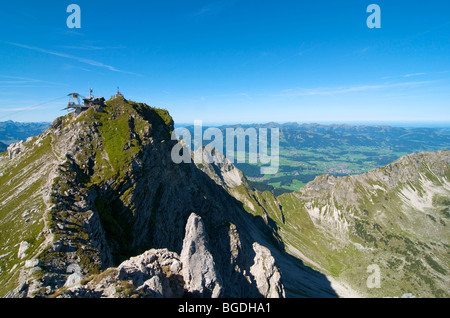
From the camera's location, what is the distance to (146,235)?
5275cm

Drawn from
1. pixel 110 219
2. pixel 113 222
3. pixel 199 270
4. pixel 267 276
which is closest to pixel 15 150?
pixel 110 219

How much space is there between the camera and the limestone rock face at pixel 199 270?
2884 cm

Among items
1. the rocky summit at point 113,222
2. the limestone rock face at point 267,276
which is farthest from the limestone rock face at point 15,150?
the limestone rock face at point 267,276

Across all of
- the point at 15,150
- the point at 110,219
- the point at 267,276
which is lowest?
the point at 267,276

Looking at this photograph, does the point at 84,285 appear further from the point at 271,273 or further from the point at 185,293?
the point at 271,273

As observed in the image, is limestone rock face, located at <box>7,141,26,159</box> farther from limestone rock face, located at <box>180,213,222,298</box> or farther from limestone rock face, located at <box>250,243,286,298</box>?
limestone rock face, located at <box>250,243,286,298</box>

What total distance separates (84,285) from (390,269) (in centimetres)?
26026

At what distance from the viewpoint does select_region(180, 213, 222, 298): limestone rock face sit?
28.8 metres

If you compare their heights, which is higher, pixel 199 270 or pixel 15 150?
pixel 15 150

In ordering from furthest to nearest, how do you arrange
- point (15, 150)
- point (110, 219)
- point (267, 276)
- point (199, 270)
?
point (15, 150) → point (267, 276) → point (110, 219) → point (199, 270)

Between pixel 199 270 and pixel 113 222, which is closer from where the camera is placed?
pixel 199 270

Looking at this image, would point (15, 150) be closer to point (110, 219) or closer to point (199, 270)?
point (110, 219)

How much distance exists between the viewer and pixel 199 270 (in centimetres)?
2978

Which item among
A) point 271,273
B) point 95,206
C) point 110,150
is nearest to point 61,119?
point 110,150
